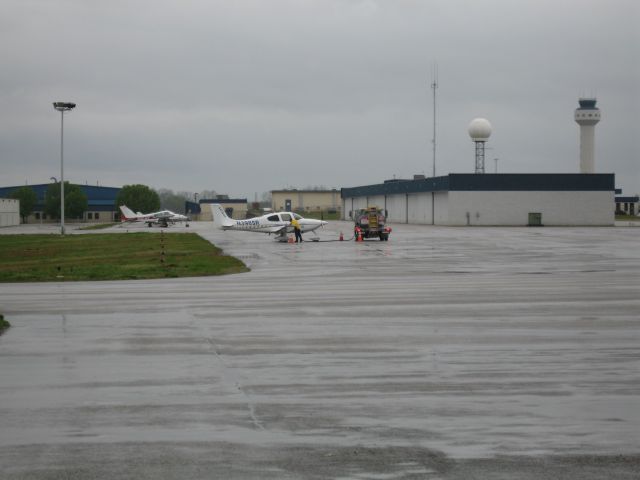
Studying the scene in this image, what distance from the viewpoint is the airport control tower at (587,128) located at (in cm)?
12106

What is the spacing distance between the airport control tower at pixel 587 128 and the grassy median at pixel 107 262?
8500cm

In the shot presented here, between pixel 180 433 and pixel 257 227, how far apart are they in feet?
163

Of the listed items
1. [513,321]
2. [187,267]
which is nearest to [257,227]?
[187,267]

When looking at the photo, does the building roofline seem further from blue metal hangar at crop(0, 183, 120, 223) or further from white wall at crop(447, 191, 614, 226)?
blue metal hangar at crop(0, 183, 120, 223)

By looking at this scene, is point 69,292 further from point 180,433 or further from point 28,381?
point 180,433

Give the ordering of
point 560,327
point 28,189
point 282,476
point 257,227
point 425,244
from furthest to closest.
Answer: point 28,189, point 257,227, point 425,244, point 560,327, point 282,476

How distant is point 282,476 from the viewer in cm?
712

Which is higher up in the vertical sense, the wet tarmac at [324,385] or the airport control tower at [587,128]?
the airport control tower at [587,128]

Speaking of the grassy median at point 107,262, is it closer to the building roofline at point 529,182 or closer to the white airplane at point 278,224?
the white airplane at point 278,224

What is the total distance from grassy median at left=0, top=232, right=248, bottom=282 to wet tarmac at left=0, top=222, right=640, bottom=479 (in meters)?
8.11

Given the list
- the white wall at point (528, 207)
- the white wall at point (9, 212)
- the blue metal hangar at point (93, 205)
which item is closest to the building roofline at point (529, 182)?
the white wall at point (528, 207)

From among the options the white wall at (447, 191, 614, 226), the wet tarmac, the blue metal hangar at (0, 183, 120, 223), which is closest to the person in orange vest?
the wet tarmac

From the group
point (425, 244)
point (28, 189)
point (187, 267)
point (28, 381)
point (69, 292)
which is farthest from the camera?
point (28, 189)

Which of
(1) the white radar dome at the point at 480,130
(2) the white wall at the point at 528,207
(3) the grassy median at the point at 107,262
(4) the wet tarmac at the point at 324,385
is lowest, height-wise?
(3) the grassy median at the point at 107,262
